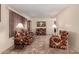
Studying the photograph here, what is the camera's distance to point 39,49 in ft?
10.4

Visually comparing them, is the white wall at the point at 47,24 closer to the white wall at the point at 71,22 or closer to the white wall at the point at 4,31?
the white wall at the point at 71,22

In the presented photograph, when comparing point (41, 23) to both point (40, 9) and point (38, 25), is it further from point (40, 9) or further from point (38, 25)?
point (40, 9)

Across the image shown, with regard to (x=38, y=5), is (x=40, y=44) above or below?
below

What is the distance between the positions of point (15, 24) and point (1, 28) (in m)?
0.38

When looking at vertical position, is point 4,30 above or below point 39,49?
above

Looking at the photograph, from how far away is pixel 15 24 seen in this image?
127 inches

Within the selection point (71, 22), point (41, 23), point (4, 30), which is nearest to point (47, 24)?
point (41, 23)

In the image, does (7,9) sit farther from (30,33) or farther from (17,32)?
(30,33)

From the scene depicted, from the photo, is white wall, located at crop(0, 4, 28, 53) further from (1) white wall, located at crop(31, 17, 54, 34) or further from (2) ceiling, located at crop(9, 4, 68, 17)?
(1) white wall, located at crop(31, 17, 54, 34)

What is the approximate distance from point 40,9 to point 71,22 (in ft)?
2.96

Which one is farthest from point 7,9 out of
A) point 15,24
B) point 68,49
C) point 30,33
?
point 68,49
